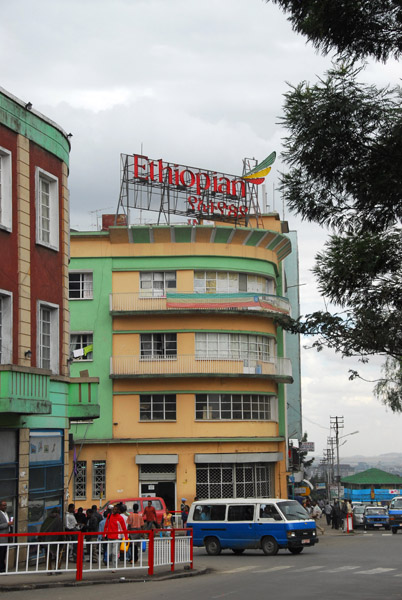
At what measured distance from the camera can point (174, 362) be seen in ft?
162

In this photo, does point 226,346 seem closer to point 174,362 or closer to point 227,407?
point 174,362

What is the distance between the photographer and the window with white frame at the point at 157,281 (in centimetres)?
5103

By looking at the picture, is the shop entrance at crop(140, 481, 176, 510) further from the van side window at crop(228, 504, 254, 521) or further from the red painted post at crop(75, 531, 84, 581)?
the red painted post at crop(75, 531, 84, 581)

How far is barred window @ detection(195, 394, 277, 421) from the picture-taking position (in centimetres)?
4991

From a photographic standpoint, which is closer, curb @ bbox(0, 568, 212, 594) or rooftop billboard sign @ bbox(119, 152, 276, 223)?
curb @ bbox(0, 568, 212, 594)

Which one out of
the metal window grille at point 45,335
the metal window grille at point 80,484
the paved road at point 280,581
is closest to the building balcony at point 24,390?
the metal window grille at point 45,335

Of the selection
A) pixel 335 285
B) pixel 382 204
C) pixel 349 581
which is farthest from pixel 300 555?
pixel 382 204

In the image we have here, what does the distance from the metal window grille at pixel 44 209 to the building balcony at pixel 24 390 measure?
501 centimetres

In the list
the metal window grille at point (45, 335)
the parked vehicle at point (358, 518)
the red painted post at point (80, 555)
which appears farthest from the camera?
the parked vehicle at point (358, 518)

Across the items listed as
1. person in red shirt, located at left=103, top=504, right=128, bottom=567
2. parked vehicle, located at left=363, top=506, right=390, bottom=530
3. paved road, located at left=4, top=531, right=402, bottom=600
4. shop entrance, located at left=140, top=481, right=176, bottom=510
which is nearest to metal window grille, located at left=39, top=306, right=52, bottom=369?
person in red shirt, located at left=103, top=504, right=128, bottom=567

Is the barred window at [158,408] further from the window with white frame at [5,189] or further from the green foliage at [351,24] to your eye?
the green foliage at [351,24]

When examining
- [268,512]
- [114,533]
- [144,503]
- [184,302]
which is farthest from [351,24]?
[184,302]

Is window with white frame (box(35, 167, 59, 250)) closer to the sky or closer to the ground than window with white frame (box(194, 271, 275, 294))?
closer to the ground

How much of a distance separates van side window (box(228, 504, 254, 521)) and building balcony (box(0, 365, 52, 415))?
1026 cm
